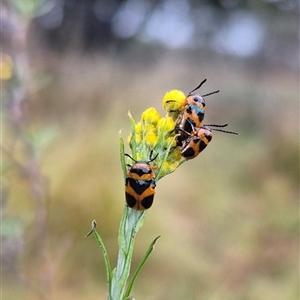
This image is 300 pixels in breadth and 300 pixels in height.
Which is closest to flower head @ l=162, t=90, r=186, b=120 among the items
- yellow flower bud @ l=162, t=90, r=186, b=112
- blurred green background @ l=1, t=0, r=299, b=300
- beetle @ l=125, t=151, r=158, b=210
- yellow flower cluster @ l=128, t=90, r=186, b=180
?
yellow flower bud @ l=162, t=90, r=186, b=112

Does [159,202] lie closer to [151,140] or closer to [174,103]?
[174,103]

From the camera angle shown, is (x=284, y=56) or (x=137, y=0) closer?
(x=137, y=0)

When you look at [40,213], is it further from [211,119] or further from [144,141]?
[211,119]

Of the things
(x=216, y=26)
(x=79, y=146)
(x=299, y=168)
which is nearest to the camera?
(x=79, y=146)

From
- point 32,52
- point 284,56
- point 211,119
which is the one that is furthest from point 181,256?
point 284,56

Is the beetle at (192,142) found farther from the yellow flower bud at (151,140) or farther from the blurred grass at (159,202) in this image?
the blurred grass at (159,202)

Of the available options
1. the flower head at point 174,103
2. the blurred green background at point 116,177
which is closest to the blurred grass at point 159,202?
the blurred green background at point 116,177

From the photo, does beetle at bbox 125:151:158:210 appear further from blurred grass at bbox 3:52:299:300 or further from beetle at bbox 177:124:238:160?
blurred grass at bbox 3:52:299:300
